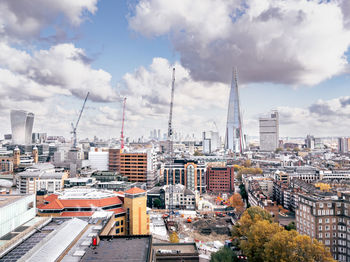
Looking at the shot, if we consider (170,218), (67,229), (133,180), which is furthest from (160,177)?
(67,229)

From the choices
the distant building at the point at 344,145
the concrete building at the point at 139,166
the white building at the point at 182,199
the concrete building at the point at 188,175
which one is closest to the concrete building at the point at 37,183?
the concrete building at the point at 139,166

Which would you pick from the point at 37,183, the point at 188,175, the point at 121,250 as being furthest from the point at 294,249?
the point at 37,183

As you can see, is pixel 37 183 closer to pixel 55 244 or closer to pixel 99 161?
pixel 99 161

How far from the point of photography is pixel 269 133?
155 metres

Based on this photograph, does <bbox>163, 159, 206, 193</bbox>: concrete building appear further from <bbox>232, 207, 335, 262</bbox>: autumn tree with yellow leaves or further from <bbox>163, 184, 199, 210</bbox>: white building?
<bbox>232, 207, 335, 262</bbox>: autumn tree with yellow leaves

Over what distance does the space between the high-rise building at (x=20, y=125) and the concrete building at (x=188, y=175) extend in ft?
291

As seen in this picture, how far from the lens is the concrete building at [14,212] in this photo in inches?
661

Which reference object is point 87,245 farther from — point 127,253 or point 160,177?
point 160,177

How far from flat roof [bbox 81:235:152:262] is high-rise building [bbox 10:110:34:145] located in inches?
4623

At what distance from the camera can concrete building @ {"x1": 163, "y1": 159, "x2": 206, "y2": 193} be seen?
5266 centimetres

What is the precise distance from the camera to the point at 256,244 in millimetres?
21047

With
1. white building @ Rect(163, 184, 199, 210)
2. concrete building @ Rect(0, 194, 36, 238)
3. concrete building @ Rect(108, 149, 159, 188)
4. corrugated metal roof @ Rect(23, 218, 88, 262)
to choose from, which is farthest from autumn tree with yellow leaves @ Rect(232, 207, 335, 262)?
concrete building @ Rect(108, 149, 159, 188)

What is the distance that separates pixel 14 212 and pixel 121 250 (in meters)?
9.18

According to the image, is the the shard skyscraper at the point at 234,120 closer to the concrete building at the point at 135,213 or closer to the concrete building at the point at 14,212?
the concrete building at the point at 135,213
